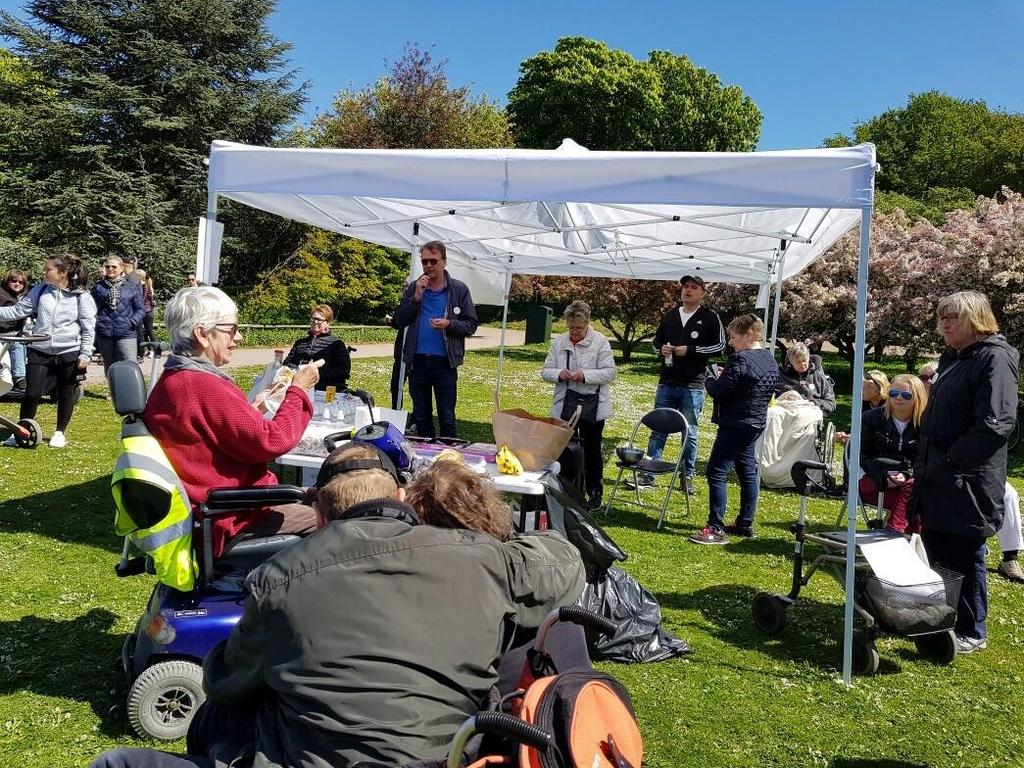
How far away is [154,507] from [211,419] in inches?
14.9

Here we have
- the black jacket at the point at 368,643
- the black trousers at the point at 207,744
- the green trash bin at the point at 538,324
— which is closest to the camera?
the black jacket at the point at 368,643

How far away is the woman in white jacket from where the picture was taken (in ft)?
21.6

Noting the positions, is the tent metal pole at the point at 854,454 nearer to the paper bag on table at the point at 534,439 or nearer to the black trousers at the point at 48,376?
the paper bag on table at the point at 534,439

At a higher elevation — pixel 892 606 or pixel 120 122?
pixel 120 122

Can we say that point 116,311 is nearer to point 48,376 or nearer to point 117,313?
point 117,313

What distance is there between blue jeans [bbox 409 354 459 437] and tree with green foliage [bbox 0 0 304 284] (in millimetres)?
15891

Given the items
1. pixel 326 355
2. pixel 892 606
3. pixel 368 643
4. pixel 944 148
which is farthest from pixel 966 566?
pixel 944 148

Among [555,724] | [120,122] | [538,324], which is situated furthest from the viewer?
[538,324]

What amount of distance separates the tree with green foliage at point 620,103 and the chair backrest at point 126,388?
37.4 metres

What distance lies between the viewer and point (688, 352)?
7.20 m

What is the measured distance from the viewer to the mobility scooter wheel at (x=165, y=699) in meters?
2.95

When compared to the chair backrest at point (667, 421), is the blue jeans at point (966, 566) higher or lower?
lower

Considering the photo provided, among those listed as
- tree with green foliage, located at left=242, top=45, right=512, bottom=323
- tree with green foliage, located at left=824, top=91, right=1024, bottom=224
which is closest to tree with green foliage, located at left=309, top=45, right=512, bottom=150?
tree with green foliage, located at left=242, top=45, right=512, bottom=323

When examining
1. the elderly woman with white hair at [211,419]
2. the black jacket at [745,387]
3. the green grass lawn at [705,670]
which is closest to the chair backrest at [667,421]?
the black jacket at [745,387]
